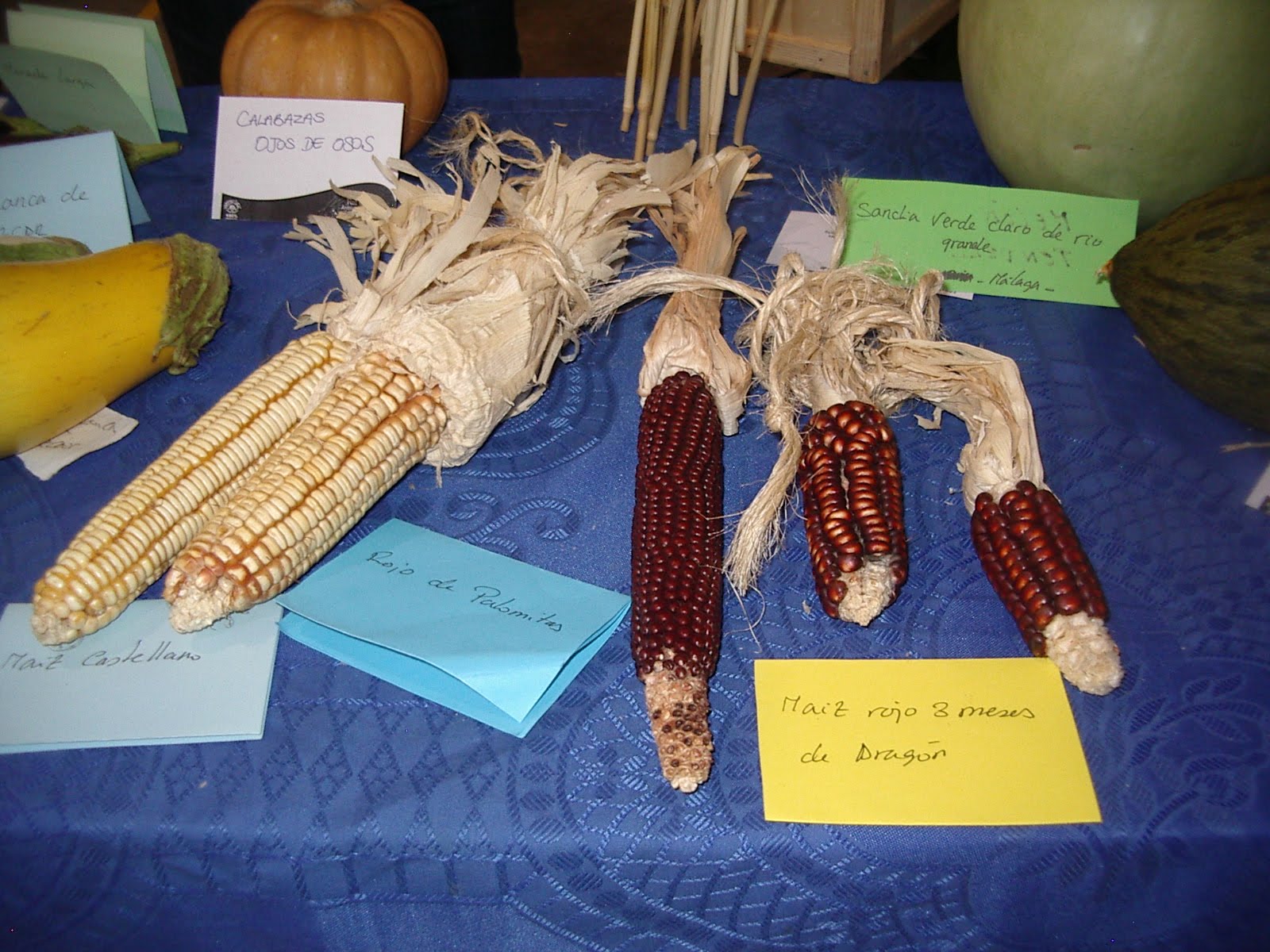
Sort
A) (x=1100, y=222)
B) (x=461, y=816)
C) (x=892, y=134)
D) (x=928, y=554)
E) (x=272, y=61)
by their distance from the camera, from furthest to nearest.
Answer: (x=892, y=134)
(x=272, y=61)
(x=1100, y=222)
(x=928, y=554)
(x=461, y=816)

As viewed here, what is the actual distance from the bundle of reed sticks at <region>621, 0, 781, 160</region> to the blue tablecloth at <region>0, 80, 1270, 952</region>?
0.57 m

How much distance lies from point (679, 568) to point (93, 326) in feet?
2.15

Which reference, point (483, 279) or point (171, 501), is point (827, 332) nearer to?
point (483, 279)

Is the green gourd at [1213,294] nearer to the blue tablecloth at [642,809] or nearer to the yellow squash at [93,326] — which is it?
the blue tablecloth at [642,809]

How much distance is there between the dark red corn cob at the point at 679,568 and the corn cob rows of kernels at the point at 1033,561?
9.4 inches

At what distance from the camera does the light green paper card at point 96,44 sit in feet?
4.09

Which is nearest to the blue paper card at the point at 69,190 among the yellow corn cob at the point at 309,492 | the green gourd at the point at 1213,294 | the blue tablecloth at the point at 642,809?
the blue tablecloth at the point at 642,809

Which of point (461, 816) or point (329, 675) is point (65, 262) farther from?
point (461, 816)

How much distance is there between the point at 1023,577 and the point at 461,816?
49 cm

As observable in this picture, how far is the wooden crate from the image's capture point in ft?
4.48

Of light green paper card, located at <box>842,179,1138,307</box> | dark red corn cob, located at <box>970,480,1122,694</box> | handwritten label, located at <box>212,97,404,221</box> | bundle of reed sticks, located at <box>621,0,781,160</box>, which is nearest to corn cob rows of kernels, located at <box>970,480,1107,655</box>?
dark red corn cob, located at <box>970,480,1122,694</box>

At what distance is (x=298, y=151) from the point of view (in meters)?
1.17

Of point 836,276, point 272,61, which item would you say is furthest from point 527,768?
point 272,61

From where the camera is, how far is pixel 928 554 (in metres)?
0.85
